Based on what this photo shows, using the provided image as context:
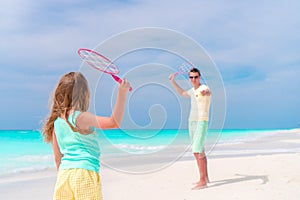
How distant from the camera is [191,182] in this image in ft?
21.5

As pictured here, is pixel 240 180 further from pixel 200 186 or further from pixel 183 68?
pixel 183 68

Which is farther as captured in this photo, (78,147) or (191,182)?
(191,182)

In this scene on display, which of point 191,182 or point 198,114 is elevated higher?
point 198,114

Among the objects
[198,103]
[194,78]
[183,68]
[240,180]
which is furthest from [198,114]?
[240,180]

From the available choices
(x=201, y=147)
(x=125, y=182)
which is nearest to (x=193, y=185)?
(x=201, y=147)

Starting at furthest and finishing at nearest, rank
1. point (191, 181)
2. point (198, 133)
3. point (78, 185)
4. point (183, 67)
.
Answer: point (191, 181)
point (198, 133)
point (183, 67)
point (78, 185)

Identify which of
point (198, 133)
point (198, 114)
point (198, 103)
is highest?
point (198, 103)

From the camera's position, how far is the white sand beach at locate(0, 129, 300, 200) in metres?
5.45

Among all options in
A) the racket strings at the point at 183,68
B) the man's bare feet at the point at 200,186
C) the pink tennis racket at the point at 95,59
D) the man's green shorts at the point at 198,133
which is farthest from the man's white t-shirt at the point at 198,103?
the pink tennis racket at the point at 95,59

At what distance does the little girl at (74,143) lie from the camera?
2648 millimetres

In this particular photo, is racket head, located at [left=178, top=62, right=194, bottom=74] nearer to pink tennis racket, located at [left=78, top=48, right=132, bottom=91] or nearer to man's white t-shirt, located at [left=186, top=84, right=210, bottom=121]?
man's white t-shirt, located at [left=186, top=84, right=210, bottom=121]

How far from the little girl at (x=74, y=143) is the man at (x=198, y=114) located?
2380 millimetres

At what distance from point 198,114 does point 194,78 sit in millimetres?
550

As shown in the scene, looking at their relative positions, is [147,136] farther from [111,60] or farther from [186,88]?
[186,88]
